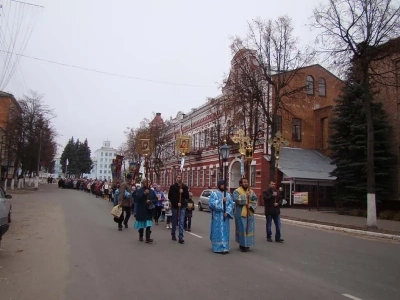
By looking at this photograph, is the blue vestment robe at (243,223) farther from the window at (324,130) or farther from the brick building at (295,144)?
the window at (324,130)

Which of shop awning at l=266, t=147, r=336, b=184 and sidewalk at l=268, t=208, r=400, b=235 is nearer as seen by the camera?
sidewalk at l=268, t=208, r=400, b=235

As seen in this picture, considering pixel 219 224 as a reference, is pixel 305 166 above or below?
above

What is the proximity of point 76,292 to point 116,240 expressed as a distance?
5.82 m

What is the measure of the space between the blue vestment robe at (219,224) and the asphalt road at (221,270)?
0.30m

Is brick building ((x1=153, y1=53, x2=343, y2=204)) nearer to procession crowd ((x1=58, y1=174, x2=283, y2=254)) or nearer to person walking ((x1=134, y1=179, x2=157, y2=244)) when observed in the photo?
procession crowd ((x1=58, y1=174, x2=283, y2=254))

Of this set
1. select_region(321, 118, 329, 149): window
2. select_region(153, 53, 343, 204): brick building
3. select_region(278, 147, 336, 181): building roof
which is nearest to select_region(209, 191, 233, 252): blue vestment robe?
select_region(153, 53, 343, 204): brick building

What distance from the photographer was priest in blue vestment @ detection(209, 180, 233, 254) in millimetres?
10039

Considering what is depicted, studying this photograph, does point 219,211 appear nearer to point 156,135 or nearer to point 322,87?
point 322,87

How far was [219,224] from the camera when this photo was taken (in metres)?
10.1

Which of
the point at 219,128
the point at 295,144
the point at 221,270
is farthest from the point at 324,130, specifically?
the point at 221,270

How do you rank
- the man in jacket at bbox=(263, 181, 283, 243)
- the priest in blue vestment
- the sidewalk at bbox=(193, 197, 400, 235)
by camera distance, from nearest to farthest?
the priest in blue vestment
the man in jacket at bbox=(263, 181, 283, 243)
the sidewalk at bbox=(193, 197, 400, 235)

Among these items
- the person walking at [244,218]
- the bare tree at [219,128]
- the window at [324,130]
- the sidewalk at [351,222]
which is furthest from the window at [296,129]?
the person walking at [244,218]

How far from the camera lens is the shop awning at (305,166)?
34.9 m

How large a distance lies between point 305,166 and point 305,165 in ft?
0.79
